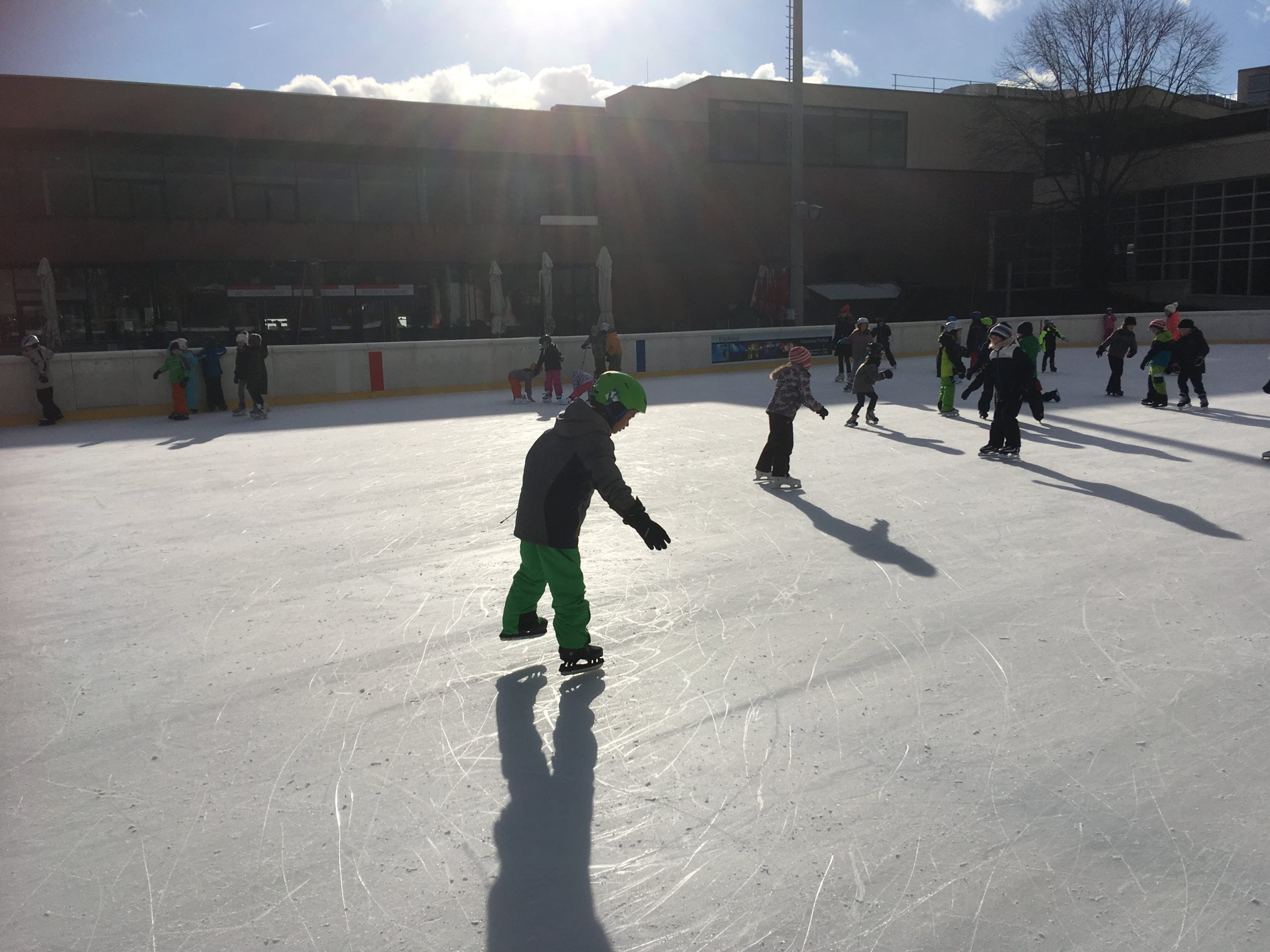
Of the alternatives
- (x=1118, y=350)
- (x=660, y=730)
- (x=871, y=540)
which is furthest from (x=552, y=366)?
(x=660, y=730)

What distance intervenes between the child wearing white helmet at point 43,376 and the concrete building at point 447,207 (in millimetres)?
8025

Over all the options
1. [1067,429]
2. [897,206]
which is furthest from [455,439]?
[897,206]

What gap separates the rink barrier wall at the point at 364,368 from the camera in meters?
16.5

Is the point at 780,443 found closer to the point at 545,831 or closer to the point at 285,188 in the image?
the point at 545,831

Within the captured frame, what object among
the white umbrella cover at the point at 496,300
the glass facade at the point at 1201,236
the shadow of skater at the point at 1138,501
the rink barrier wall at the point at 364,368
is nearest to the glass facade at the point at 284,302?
the white umbrella cover at the point at 496,300

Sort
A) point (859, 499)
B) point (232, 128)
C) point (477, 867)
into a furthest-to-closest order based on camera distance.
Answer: point (232, 128) → point (859, 499) → point (477, 867)

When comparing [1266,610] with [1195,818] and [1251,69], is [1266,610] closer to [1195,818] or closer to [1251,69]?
[1195,818]

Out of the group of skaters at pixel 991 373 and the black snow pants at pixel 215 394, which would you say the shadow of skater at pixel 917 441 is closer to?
the group of skaters at pixel 991 373

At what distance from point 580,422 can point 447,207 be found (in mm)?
30749

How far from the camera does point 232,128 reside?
30.4m

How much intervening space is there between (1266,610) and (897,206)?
36.6m

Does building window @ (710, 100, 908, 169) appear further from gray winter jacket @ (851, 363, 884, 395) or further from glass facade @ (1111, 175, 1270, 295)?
gray winter jacket @ (851, 363, 884, 395)

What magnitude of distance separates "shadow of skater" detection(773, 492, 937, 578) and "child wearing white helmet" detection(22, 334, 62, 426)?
1304 cm

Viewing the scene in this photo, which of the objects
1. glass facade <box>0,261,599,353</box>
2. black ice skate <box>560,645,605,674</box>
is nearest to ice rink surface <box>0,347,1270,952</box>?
black ice skate <box>560,645,605,674</box>
